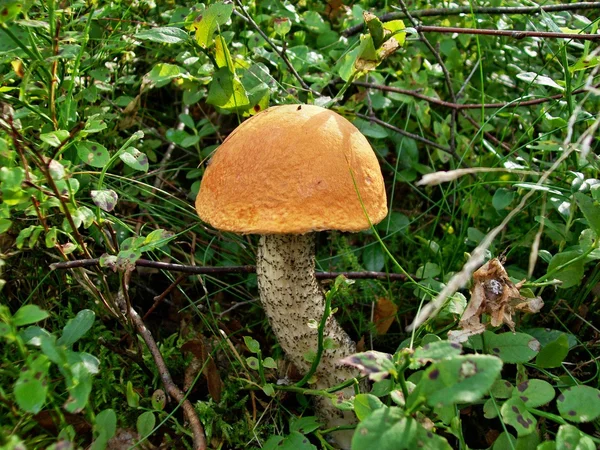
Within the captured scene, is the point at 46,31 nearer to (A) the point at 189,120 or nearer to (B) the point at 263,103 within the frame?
(A) the point at 189,120

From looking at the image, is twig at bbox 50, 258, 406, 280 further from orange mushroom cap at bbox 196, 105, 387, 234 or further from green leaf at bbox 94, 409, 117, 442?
green leaf at bbox 94, 409, 117, 442

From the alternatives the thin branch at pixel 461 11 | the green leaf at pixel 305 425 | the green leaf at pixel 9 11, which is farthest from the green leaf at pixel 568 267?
the green leaf at pixel 9 11

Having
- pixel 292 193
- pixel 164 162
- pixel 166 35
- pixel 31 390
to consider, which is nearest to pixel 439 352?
pixel 292 193

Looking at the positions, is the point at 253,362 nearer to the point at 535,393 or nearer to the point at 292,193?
the point at 292,193

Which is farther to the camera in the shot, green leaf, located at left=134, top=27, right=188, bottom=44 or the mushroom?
green leaf, located at left=134, top=27, right=188, bottom=44

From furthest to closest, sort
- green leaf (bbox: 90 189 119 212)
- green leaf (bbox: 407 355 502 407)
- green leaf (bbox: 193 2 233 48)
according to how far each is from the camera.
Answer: green leaf (bbox: 193 2 233 48) < green leaf (bbox: 90 189 119 212) < green leaf (bbox: 407 355 502 407)

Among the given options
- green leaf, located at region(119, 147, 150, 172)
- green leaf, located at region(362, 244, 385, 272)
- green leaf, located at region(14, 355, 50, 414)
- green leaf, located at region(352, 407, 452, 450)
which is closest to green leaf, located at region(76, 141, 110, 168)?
green leaf, located at region(119, 147, 150, 172)
